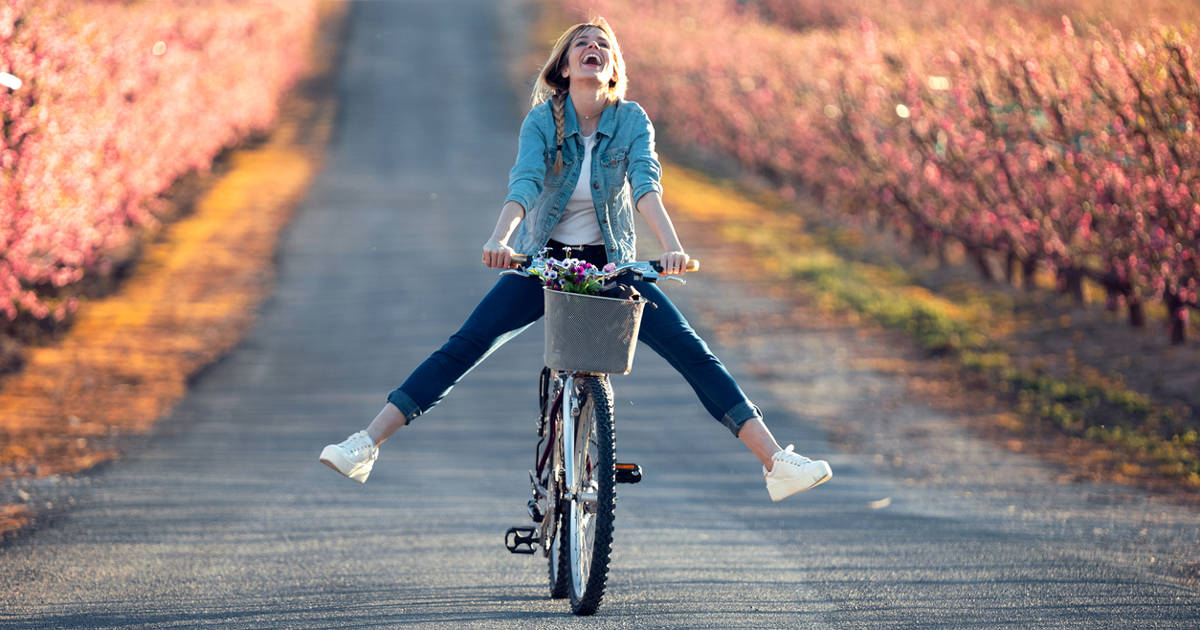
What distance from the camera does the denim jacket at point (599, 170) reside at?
5.02 metres

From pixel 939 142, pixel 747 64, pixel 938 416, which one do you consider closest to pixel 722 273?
pixel 939 142

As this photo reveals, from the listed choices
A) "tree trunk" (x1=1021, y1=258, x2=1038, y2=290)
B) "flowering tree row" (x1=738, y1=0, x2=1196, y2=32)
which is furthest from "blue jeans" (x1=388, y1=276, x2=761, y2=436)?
"flowering tree row" (x1=738, y1=0, x2=1196, y2=32)

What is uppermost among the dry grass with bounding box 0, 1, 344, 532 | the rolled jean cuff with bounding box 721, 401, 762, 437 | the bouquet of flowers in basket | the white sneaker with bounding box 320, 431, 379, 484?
the bouquet of flowers in basket

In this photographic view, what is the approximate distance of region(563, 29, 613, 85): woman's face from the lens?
198 inches

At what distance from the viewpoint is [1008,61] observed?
12.5 m

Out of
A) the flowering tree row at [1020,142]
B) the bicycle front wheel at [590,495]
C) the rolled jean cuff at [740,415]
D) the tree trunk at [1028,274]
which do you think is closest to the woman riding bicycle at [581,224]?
the rolled jean cuff at [740,415]

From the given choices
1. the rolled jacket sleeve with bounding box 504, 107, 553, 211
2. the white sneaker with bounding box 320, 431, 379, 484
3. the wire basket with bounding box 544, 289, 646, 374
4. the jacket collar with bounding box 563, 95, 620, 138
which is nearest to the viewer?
the wire basket with bounding box 544, 289, 646, 374

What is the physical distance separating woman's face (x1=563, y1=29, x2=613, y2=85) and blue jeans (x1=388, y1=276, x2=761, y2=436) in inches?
31.6

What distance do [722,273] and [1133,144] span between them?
7.27 meters

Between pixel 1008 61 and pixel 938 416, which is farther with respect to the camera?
pixel 1008 61

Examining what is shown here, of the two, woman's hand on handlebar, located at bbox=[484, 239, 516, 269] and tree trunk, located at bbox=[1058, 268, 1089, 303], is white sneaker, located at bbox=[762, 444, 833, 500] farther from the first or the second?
tree trunk, located at bbox=[1058, 268, 1089, 303]

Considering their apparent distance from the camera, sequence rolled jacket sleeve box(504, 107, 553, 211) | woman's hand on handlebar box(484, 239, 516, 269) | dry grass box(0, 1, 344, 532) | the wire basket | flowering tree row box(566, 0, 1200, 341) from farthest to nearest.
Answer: dry grass box(0, 1, 344, 532)
flowering tree row box(566, 0, 1200, 341)
rolled jacket sleeve box(504, 107, 553, 211)
woman's hand on handlebar box(484, 239, 516, 269)
the wire basket

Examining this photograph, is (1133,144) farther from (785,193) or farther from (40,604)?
(785,193)

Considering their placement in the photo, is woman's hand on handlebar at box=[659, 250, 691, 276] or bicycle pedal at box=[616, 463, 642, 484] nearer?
woman's hand on handlebar at box=[659, 250, 691, 276]
